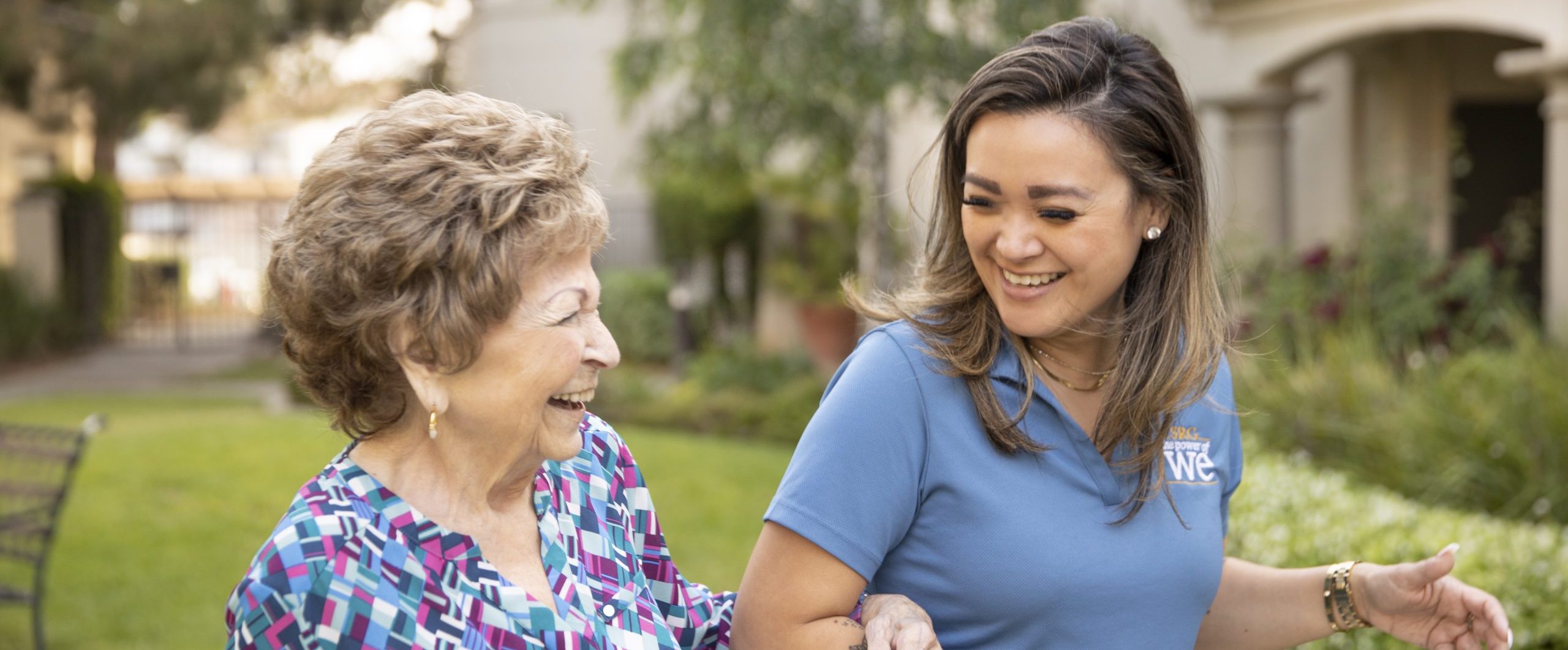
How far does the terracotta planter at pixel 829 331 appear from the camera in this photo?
15.0 m

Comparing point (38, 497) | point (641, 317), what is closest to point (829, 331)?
point (641, 317)

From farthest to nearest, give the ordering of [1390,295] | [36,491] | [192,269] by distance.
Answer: [192,269]
[1390,295]
[36,491]

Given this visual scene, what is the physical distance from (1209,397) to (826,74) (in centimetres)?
738

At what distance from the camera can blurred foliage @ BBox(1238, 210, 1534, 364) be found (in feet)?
26.0

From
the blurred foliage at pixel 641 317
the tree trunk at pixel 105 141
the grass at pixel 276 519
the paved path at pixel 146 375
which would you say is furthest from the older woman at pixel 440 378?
the tree trunk at pixel 105 141

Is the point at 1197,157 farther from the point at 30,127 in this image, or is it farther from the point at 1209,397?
the point at 30,127

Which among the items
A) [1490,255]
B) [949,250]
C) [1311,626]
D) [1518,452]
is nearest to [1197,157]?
[949,250]

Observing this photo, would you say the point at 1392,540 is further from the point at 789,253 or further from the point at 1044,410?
the point at 789,253

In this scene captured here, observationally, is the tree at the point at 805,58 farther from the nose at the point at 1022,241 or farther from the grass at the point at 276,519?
the nose at the point at 1022,241

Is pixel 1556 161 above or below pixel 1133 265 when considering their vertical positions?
above

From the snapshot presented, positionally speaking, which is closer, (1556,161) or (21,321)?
(1556,161)

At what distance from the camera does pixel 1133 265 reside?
2.32m

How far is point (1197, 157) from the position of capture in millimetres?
2219

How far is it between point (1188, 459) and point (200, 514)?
7248mm
